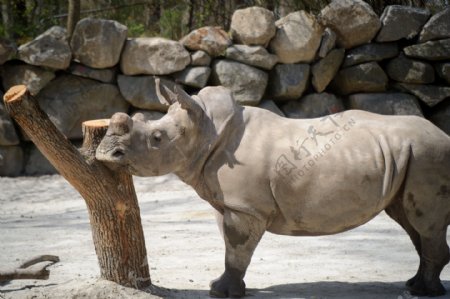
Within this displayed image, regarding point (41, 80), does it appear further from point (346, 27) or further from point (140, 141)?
point (140, 141)

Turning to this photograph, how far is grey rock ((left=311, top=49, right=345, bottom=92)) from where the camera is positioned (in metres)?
9.62

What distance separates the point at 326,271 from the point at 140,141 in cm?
166

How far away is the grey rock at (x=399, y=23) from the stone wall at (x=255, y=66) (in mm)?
14

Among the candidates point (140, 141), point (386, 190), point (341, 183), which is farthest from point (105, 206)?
point (386, 190)

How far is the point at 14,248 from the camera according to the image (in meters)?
5.28

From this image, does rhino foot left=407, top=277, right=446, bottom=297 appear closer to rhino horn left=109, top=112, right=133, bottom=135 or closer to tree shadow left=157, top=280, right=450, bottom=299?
tree shadow left=157, top=280, right=450, bottom=299

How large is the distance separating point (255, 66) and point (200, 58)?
78 cm

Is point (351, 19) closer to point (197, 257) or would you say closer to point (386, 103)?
point (386, 103)

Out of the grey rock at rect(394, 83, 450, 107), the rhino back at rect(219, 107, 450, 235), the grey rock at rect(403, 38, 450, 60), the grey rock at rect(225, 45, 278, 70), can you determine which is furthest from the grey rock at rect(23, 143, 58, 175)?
the rhino back at rect(219, 107, 450, 235)

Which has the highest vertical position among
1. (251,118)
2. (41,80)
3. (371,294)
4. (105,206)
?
(251,118)

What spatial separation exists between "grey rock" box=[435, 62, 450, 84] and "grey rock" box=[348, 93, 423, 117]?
586 mm

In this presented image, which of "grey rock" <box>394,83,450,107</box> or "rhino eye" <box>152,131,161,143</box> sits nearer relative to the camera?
"rhino eye" <box>152,131,161,143</box>

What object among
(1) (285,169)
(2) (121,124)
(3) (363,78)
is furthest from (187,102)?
(3) (363,78)

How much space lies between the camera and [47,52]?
349 inches
